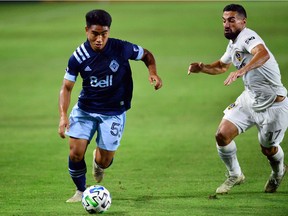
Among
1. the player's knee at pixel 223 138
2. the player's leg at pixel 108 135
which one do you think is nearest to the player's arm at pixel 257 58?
the player's knee at pixel 223 138

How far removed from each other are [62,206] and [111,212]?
0.71m

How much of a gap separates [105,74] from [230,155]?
1998mm

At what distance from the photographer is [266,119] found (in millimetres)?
12164

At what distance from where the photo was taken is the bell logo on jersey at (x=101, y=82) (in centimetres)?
1158

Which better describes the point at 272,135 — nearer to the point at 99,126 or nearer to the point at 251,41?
the point at 251,41

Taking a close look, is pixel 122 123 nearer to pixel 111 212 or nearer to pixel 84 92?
pixel 84 92

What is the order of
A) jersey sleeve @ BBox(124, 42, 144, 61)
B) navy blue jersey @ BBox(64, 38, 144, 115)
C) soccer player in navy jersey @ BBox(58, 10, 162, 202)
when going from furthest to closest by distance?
jersey sleeve @ BBox(124, 42, 144, 61) < navy blue jersey @ BBox(64, 38, 144, 115) < soccer player in navy jersey @ BBox(58, 10, 162, 202)

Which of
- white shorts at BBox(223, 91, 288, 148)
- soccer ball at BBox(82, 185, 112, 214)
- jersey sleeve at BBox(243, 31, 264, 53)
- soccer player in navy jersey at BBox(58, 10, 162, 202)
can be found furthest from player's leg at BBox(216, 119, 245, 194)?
soccer ball at BBox(82, 185, 112, 214)

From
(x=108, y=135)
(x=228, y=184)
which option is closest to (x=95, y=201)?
(x=108, y=135)

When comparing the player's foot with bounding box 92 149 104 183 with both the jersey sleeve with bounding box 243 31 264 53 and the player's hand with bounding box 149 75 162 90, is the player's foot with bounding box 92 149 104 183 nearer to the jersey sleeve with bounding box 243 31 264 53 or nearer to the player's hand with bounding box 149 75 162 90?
the player's hand with bounding box 149 75 162 90

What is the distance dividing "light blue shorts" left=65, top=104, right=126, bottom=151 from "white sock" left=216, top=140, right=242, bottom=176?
137cm

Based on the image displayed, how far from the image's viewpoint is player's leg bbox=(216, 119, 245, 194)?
11992 millimetres

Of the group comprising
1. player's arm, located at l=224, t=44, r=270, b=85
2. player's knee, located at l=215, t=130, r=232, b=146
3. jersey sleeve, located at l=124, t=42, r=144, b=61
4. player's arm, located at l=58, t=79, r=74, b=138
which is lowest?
player's knee, located at l=215, t=130, r=232, b=146

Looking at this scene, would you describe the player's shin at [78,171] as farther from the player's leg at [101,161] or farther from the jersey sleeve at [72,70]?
the jersey sleeve at [72,70]
